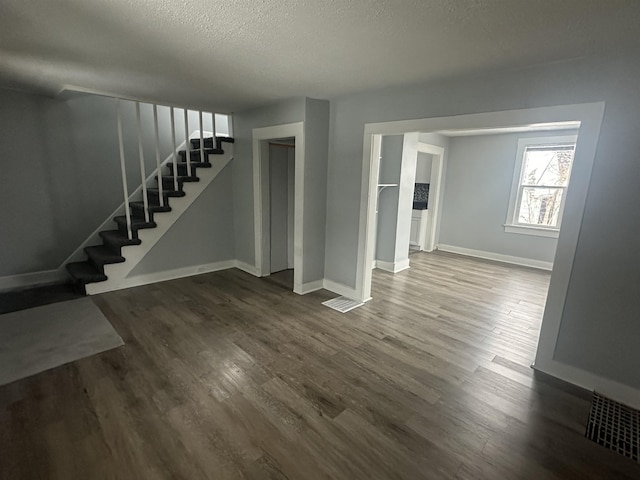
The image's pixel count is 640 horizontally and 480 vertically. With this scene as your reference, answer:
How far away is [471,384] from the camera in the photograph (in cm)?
218

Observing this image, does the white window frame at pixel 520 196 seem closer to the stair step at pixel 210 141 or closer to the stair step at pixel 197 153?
the stair step at pixel 210 141

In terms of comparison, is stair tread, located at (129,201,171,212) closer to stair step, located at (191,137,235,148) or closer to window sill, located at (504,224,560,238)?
stair step, located at (191,137,235,148)

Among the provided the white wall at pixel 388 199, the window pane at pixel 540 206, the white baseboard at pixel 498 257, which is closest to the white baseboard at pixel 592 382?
the white wall at pixel 388 199

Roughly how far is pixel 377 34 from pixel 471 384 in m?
2.42

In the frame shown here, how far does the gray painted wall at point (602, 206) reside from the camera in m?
1.88

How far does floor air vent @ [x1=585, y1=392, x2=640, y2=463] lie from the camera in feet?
5.52

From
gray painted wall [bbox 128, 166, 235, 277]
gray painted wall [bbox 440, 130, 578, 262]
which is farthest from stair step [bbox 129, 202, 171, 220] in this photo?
gray painted wall [bbox 440, 130, 578, 262]

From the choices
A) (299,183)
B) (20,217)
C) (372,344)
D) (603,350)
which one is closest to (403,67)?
(299,183)

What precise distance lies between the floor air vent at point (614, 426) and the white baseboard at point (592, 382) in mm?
48

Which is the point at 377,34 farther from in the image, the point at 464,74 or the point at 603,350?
the point at 603,350

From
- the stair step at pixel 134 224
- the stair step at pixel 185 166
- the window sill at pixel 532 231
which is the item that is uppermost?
the stair step at pixel 185 166

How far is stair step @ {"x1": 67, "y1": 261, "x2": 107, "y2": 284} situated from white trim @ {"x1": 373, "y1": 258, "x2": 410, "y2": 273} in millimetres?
3827

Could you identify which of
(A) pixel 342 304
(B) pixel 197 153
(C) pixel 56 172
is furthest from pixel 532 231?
(C) pixel 56 172

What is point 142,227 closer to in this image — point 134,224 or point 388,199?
point 134,224
